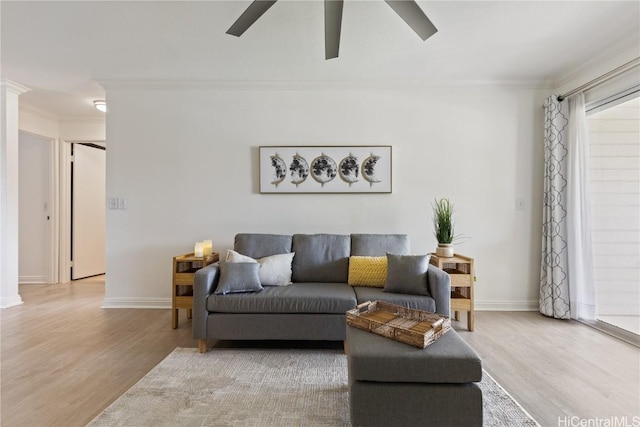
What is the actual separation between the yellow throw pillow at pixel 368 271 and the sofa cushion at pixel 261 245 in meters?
0.66

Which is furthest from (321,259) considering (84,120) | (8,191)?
(84,120)

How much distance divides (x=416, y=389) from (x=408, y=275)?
4.01ft

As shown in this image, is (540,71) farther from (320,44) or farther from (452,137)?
(320,44)

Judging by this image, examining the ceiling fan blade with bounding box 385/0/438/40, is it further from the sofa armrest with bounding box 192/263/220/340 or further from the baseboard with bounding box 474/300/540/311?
the baseboard with bounding box 474/300/540/311

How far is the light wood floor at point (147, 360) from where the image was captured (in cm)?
175

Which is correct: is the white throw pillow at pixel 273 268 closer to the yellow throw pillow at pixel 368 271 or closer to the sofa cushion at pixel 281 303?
the sofa cushion at pixel 281 303

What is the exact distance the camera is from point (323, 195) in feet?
11.7

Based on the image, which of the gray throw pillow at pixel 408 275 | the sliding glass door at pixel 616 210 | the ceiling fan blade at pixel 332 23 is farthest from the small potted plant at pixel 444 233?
the ceiling fan blade at pixel 332 23

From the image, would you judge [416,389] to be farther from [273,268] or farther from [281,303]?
[273,268]

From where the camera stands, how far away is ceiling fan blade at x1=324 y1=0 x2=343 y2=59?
183 centimetres

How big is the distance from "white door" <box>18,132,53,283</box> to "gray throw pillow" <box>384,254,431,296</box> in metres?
5.01

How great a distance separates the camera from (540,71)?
129 inches

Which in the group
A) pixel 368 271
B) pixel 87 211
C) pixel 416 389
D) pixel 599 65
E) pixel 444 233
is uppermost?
pixel 599 65

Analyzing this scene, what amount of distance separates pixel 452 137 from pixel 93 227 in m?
Result: 5.57
